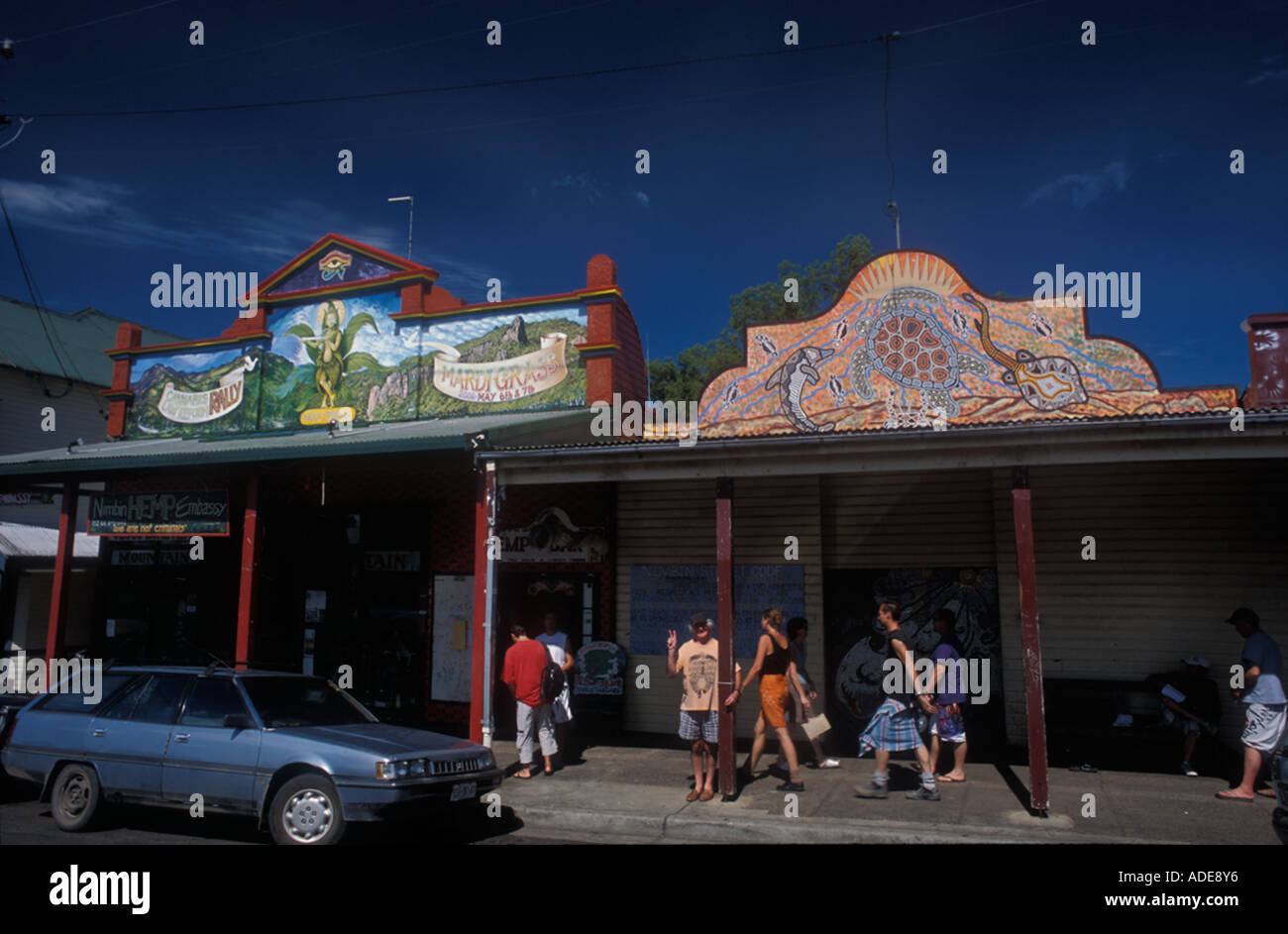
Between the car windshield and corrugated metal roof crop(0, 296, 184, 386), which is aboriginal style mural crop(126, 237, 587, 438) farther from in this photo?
the car windshield

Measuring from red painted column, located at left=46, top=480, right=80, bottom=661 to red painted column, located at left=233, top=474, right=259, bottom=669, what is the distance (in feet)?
11.5

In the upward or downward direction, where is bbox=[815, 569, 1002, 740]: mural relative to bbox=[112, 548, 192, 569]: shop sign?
downward

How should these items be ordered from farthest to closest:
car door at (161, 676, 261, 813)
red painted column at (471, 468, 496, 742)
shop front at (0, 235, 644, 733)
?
shop front at (0, 235, 644, 733) → red painted column at (471, 468, 496, 742) → car door at (161, 676, 261, 813)

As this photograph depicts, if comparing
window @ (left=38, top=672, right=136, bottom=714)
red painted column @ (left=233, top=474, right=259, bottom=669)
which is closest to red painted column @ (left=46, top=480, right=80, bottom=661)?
red painted column @ (left=233, top=474, right=259, bottom=669)

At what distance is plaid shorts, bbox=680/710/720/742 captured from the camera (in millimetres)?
8797

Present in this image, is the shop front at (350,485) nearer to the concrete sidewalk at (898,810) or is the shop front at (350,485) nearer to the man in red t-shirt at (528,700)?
the man in red t-shirt at (528,700)

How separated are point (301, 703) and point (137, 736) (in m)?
1.29

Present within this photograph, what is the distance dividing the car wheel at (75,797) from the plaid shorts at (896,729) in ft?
22.2

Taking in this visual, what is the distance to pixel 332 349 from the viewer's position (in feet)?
50.2

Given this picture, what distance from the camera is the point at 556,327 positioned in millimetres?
13977

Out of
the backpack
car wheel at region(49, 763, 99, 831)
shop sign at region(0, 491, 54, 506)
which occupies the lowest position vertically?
car wheel at region(49, 763, 99, 831)

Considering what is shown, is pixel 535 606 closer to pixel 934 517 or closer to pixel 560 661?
pixel 560 661

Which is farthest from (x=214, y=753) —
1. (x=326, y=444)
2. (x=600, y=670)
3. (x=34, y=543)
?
(x=34, y=543)

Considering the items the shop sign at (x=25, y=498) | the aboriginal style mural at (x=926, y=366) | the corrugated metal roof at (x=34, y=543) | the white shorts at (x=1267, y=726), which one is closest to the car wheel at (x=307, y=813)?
the aboriginal style mural at (x=926, y=366)
